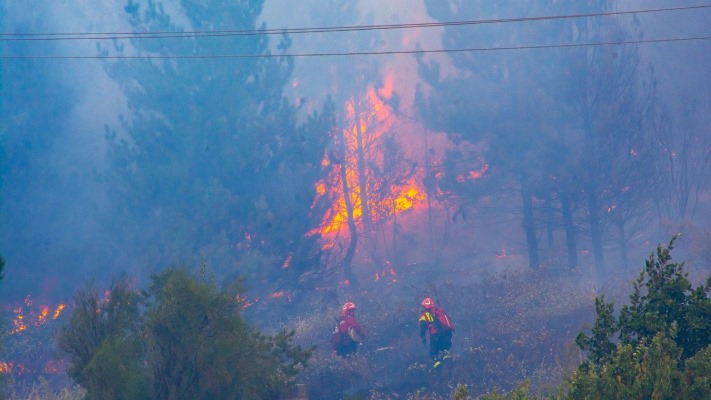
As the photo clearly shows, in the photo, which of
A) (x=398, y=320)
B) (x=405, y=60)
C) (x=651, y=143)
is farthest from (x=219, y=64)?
(x=405, y=60)

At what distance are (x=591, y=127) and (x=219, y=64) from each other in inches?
476

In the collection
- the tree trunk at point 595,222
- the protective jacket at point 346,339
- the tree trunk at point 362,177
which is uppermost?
the tree trunk at point 362,177

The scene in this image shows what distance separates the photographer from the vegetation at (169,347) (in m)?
5.39

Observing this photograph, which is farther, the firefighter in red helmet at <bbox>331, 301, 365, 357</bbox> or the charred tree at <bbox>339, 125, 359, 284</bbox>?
the charred tree at <bbox>339, 125, 359, 284</bbox>

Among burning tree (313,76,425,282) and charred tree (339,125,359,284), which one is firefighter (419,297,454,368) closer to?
charred tree (339,125,359,284)

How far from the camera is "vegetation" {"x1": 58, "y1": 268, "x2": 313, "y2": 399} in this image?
5.39 m

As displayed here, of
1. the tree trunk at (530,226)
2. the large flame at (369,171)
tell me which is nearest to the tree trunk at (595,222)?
the tree trunk at (530,226)

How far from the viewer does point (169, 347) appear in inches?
224

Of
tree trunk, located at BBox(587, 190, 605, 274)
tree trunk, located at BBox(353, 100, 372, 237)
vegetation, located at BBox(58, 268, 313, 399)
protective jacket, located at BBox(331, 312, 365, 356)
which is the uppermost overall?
tree trunk, located at BBox(353, 100, 372, 237)

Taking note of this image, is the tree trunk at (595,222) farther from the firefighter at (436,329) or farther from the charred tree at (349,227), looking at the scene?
the firefighter at (436,329)

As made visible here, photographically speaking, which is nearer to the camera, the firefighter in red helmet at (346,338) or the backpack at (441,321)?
the backpack at (441,321)

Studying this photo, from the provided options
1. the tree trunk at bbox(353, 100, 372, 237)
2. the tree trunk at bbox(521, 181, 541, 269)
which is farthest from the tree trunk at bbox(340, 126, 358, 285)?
the tree trunk at bbox(521, 181, 541, 269)

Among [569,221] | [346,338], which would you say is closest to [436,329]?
[346,338]

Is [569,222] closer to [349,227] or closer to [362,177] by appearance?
[349,227]
